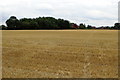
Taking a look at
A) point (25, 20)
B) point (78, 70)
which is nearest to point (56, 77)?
point (78, 70)

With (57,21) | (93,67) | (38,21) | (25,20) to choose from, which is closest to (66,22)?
(57,21)

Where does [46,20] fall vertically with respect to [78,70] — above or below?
above

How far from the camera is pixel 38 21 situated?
5697 centimetres

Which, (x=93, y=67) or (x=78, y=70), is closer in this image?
(x=78, y=70)

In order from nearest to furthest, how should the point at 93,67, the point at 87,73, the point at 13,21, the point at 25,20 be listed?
the point at 87,73
the point at 93,67
the point at 13,21
the point at 25,20

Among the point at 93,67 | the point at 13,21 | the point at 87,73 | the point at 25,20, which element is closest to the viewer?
the point at 87,73

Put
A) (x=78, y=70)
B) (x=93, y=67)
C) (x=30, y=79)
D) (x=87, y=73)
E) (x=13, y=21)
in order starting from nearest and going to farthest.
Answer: (x=30, y=79), (x=87, y=73), (x=78, y=70), (x=93, y=67), (x=13, y=21)

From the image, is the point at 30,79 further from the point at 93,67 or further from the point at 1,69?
the point at 93,67

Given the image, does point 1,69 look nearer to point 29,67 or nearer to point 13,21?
point 29,67

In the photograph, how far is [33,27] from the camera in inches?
2203

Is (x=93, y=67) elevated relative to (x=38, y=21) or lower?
lower

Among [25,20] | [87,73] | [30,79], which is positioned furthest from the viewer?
[25,20]

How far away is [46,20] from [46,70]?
4754cm

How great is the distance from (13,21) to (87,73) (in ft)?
162
